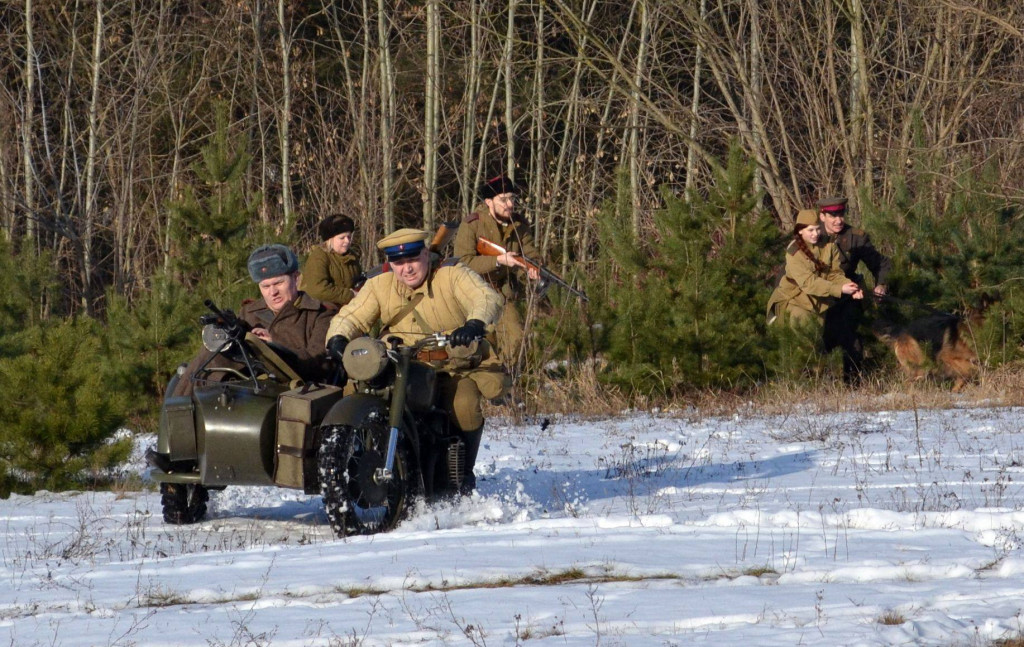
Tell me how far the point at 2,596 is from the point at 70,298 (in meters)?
15.7

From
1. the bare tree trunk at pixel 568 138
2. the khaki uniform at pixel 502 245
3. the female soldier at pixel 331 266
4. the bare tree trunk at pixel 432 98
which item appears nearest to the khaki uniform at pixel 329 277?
the female soldier at pixel 331 266

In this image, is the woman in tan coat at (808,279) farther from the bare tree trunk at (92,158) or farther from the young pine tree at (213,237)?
the bare tree trunk at (92,158)

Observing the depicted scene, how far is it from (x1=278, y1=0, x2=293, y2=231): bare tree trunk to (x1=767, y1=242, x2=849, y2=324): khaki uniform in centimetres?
1040

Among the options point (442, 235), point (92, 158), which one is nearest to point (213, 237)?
point (442, 235)

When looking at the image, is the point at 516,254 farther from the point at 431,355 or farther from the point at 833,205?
the point at 431,355

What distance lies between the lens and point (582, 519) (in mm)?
7020

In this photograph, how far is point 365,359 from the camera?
22.7 ft

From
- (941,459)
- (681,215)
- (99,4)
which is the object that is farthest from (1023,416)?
(99,4)

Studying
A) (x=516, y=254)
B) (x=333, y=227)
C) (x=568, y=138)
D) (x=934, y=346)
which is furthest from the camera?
(x=568, y=138)

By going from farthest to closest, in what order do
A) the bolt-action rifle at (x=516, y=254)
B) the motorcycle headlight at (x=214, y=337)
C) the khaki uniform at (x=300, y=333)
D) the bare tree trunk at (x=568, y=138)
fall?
the bare tree trunk at (x=568, y=138) < the bolt-action rifle at (x=516, y=254) < the khaki uniform at (x=300, y=333) < the motorcycle headlight at (x=214, y=337)

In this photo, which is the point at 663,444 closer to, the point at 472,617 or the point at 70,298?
the point at 472,617

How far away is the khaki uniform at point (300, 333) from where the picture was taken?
8031 mm

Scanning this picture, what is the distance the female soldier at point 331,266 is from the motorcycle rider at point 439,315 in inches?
154

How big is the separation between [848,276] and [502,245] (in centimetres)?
368
